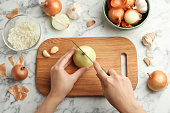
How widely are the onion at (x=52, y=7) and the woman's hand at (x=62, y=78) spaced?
13.0 inches

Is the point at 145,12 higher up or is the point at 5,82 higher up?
the point at 145,12

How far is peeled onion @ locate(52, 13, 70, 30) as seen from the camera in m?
1.49

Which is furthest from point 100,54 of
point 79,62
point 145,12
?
point 145,12

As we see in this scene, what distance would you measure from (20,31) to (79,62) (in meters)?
0.49

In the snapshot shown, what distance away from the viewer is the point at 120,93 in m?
1.24

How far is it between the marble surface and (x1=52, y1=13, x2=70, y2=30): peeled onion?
0.16 ft

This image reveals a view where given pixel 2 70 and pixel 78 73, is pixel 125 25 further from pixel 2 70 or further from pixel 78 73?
pixel 2 70

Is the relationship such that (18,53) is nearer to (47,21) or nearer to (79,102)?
(47,21)

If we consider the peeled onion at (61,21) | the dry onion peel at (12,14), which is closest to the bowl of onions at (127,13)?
the peeled onion at (61,21)

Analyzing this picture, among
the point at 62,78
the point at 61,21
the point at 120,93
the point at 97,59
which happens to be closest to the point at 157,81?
the point at 120,93

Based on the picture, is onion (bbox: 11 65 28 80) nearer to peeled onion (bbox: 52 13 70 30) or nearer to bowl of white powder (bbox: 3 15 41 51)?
bowl of white powder (bbox: 3 15 41 51)

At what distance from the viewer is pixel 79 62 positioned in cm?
141

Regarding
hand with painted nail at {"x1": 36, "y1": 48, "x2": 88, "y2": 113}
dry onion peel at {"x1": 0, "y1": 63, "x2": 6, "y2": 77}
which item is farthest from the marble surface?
hand with painted nail at {"x1": 36, "y1": 48, "x2": 88, "y2": 113}

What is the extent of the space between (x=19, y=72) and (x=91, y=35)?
1.85 feet
